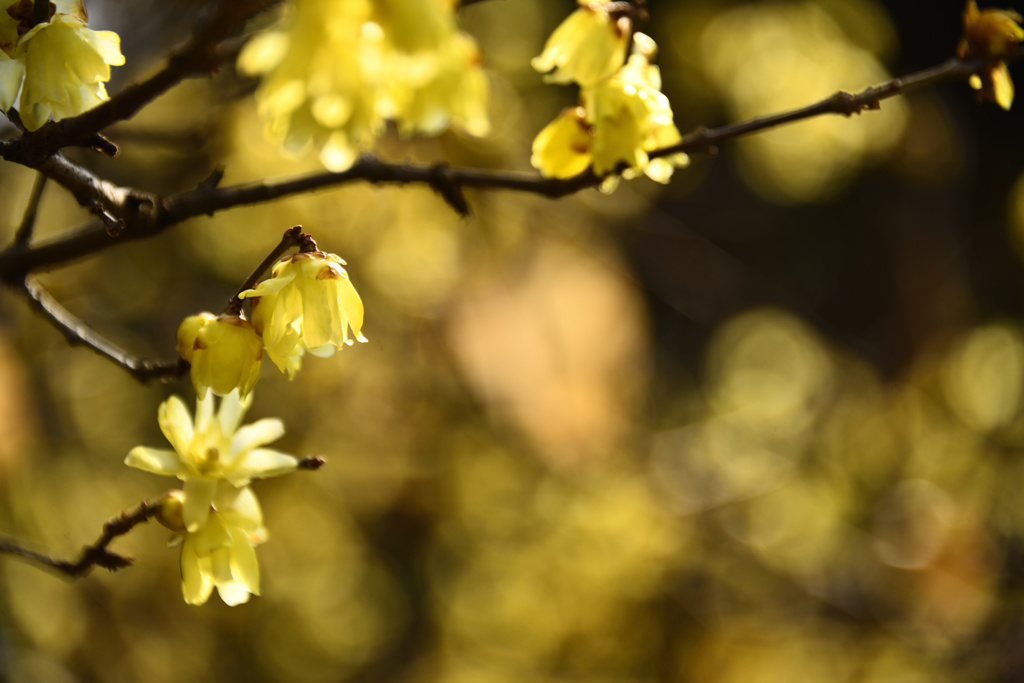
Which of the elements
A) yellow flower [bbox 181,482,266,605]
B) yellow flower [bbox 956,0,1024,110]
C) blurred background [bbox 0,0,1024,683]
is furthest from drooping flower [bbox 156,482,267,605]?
blurred background [bbox 0,0,1024,683]

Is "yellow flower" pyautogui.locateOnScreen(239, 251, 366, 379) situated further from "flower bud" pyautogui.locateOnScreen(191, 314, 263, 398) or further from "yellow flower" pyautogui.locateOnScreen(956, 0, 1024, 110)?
"yellow flower" pyautogui.locateOnScreen(956, 0, 1024, 110)

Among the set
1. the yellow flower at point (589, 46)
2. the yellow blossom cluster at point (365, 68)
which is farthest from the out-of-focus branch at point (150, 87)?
the yellow flower at point (589, 46)

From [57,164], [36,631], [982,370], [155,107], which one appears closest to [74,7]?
[57,164]

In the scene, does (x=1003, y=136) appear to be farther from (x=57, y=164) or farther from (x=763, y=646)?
(x=57, y=164)

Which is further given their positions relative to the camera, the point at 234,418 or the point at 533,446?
the point at 533,446

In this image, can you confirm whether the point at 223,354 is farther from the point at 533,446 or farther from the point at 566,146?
the point at 533,446

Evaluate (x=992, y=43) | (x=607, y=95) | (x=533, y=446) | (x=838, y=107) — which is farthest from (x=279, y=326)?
(x=533, y=446)
